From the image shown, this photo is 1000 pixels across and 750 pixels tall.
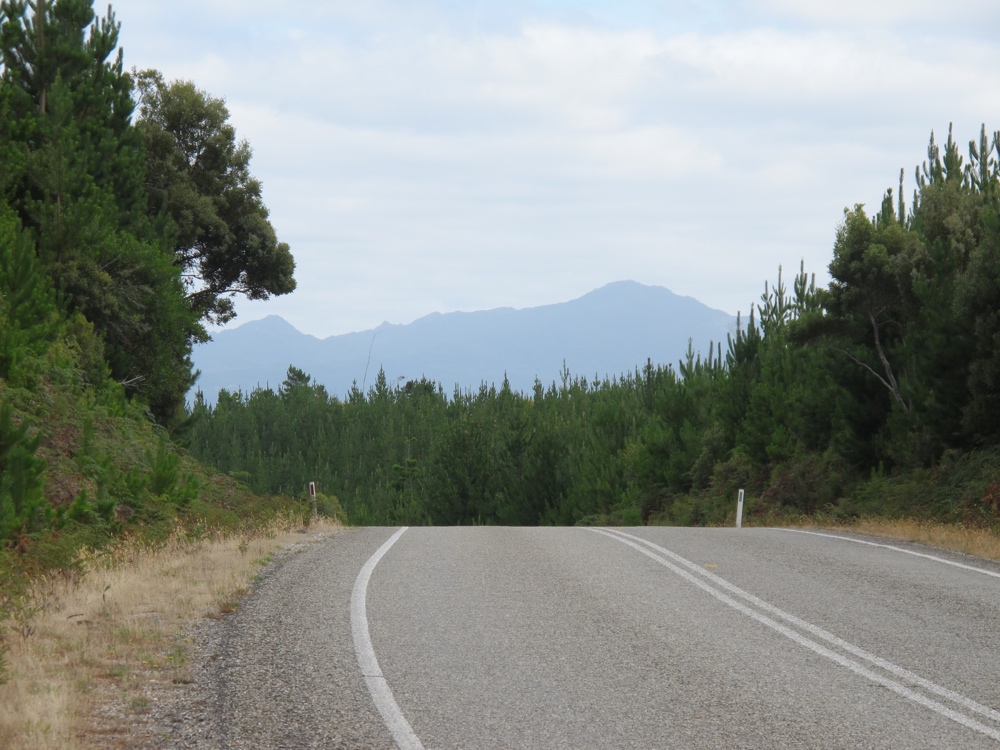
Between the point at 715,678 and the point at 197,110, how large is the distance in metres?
30.2

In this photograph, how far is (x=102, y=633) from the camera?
8.70 meters

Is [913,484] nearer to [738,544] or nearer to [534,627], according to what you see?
[738,544]

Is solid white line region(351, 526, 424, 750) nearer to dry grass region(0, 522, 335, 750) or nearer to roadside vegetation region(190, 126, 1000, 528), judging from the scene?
dry grass region(0, 522, 335, 750)

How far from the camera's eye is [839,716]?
20.0 feet

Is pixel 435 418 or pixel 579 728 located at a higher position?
pixel 435 418

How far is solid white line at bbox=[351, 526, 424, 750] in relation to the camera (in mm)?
5707

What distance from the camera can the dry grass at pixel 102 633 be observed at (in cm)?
607

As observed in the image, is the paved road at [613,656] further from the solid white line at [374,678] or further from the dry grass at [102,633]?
the dry grass at [102,633]

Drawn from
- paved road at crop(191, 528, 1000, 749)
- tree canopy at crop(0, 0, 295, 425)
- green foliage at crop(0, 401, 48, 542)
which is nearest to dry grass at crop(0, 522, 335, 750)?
paved road at crop(191, 528, 1000, 749)

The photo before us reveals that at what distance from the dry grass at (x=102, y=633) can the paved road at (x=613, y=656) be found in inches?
20.7

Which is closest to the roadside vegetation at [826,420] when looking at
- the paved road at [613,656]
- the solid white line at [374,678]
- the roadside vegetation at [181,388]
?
the roadside vegetation at [181,388]

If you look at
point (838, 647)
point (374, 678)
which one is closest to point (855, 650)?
point (838, 647)

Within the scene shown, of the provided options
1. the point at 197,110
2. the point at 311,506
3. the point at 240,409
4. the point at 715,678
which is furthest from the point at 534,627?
the point at 240,409

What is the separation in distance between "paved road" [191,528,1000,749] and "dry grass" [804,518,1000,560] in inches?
87.7
